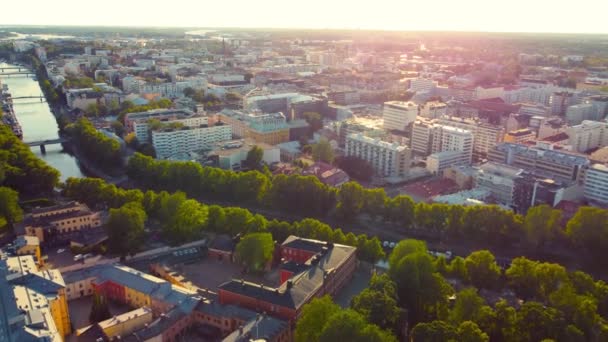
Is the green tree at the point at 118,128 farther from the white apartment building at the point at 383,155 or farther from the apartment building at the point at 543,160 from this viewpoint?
the apartment building at the point at 543,160

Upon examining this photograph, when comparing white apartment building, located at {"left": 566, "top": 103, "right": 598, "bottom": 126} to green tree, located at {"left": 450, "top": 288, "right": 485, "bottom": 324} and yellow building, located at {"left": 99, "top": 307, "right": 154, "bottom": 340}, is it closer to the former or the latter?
green tree, located at {"left": 450, "top": 288, "right": 485, "bottom": 324}

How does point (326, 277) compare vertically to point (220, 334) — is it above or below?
above

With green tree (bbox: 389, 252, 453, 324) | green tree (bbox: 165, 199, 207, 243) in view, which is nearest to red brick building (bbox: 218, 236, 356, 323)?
green tree (bbox: 389, 252, 453, 324)

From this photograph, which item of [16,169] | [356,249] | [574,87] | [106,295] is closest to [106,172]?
[16,169]

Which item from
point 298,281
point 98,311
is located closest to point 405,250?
point 298,281

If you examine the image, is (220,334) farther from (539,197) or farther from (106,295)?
(539,197)

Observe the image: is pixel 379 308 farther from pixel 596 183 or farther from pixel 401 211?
pixel 596 183

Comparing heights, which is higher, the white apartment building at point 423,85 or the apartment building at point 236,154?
the white apartment building at point 423,85

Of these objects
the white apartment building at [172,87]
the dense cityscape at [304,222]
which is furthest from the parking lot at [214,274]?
the white apartment building at [172,87]
